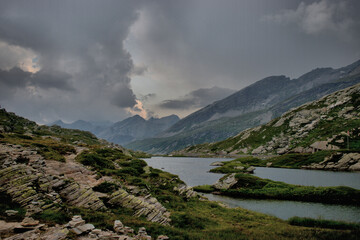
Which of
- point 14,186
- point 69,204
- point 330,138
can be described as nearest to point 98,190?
point 69,204

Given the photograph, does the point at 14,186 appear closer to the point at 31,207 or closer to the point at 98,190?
the point at 31,207

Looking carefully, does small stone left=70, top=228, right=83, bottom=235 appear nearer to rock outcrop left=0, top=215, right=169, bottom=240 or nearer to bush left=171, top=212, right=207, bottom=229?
rock outcrop left=0, top=215, right=169, bottom=240

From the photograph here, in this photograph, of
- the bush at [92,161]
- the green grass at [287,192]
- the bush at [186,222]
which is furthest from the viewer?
the bush at [92,161]

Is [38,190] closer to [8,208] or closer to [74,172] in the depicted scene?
[8,208]

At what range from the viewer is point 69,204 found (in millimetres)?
22641

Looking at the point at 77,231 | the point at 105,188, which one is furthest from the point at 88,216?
the point at 105,188

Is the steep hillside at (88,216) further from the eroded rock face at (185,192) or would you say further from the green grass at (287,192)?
the green grass at (287,192)

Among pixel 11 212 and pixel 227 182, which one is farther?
pixel 227 182

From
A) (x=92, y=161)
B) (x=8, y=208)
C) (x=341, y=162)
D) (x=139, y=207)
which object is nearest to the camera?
(x=8, y=208)

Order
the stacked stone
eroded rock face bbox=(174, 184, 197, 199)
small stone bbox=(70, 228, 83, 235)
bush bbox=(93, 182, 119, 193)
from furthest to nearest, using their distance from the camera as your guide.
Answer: eroded rock face bbox=(174, 184, 197, 199), bush bbox=(93, 182, 119, 193), the stacked stone, small stone bbox=(70, 228, 83, 235)

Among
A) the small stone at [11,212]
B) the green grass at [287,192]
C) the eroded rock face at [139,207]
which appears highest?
the small stone at [11,212]

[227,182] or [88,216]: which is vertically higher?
[88,216]

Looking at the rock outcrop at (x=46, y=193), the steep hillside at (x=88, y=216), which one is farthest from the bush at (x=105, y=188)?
the rock outcrop at (x=46, y=193)

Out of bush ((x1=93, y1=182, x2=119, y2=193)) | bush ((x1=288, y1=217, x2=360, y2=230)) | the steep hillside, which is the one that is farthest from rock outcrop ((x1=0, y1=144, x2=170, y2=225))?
bush ((x1=288, y1=217, x2=360, y2=230))
